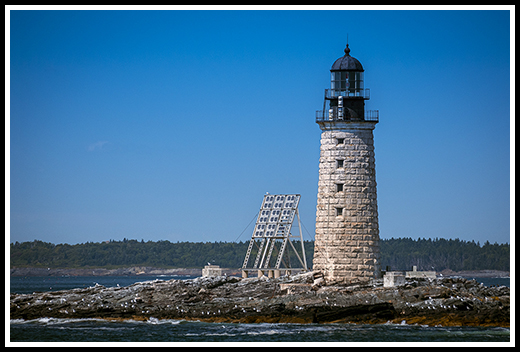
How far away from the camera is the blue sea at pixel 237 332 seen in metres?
35.3

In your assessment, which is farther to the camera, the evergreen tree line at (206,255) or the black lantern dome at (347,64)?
the evergreen tree line at (206,255)

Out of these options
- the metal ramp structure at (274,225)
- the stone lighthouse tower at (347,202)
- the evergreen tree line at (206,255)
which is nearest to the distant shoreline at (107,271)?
the evergreen tree line at (206,255)

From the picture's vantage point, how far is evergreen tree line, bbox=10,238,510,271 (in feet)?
378

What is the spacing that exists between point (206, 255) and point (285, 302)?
3745 inches

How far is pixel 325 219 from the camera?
42.6 metres

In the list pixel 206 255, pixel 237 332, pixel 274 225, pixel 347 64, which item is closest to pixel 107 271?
pixel 206 255

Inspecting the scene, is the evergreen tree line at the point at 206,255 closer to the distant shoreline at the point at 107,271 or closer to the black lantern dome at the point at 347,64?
the distant shoreline at the point at 107,271

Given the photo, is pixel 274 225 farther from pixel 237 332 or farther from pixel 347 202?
pixel 237 332

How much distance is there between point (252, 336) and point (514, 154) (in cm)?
1198

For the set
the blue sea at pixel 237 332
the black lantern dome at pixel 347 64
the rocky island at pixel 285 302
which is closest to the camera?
the blue sea at pixel 237 332

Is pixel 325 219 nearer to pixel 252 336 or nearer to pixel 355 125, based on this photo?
pixel 355 125

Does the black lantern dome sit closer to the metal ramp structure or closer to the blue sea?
the metal ramp structure

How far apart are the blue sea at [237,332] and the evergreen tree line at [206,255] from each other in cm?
6150

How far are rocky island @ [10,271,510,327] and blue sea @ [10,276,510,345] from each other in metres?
0.97
